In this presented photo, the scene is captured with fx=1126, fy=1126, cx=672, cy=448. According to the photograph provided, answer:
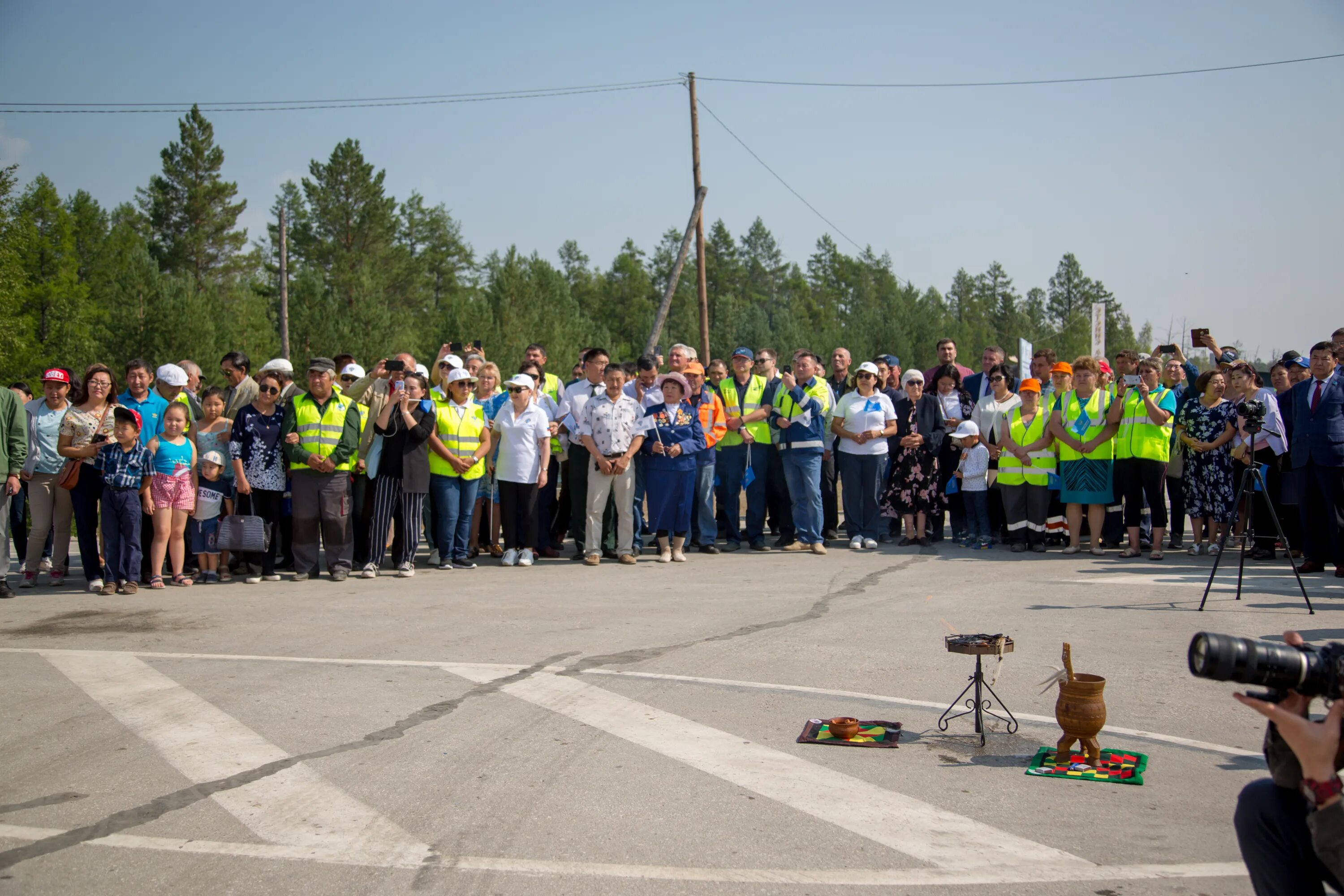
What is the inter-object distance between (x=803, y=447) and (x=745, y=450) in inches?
36.8

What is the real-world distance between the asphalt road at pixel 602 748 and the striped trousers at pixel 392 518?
5.59 ft

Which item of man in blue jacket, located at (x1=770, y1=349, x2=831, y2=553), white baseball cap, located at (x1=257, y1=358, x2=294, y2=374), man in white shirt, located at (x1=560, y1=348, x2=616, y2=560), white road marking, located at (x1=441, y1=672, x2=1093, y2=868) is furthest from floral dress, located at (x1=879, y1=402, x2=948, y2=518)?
white road marking, located at (x1=441, y1=672, x2=1093, y2=868)

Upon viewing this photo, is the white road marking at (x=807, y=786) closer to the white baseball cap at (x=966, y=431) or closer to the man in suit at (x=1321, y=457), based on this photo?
the man in suit at (x=1321, y=457)

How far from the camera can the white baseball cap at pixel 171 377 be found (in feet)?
38.7

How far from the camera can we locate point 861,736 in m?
5.95

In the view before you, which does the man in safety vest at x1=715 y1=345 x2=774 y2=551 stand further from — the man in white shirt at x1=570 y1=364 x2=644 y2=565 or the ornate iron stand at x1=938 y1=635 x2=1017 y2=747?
the ornate iron stand at x1=938 y1=635 x2=1017 y2=747

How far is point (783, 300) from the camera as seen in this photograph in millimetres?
113812

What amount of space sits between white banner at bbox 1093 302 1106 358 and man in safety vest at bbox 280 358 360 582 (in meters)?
14.9

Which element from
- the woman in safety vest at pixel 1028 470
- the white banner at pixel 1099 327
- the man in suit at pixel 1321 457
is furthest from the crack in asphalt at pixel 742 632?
the white banner at pixel 1099 327

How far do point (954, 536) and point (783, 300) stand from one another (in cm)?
10098

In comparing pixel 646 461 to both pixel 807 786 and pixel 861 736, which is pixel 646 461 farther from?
pixel 807 786

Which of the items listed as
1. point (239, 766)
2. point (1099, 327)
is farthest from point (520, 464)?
point (1099, 327)

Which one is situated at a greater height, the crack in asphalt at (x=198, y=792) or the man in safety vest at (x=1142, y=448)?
the man in safety vest at (x=1142, y=448)

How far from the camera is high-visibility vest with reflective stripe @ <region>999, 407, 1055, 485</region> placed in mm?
13234
